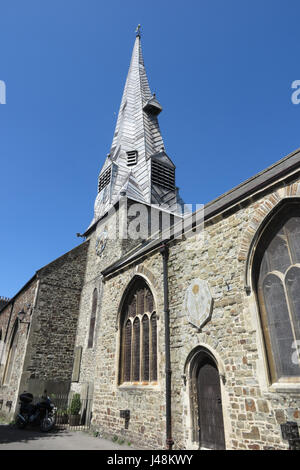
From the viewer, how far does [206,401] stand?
255 inches

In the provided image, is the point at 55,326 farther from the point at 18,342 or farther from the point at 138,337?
the point at 138,337

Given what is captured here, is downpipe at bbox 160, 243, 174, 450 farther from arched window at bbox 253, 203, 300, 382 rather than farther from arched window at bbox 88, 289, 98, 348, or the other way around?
arched window at bbox 88, 289, 98, 348

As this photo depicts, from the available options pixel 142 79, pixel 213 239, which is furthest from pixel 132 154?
pixel 213 239

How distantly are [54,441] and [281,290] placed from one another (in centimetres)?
734

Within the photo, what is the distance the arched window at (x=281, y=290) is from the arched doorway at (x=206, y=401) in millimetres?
1458

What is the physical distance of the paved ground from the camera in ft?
24.2

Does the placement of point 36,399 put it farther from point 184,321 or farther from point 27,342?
point 184,321

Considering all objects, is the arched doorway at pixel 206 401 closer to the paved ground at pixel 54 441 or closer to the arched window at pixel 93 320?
the paved ground at pixel 54 441

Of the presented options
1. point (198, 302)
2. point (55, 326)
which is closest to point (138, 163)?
point (55, 326)

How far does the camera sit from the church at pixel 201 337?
5488 millimetres

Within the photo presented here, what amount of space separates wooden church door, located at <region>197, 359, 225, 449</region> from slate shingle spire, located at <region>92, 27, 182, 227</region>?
11.1 m

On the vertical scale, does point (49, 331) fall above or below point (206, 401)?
above

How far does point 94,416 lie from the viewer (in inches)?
388
